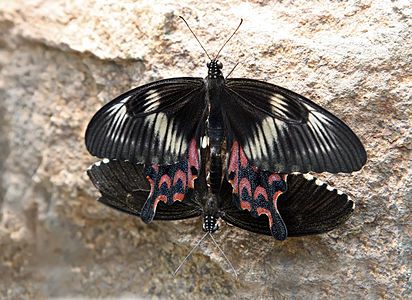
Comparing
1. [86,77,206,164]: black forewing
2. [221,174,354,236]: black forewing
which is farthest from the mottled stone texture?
[86,77,206,164]: black forewing

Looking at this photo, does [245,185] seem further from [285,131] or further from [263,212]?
[285,131]

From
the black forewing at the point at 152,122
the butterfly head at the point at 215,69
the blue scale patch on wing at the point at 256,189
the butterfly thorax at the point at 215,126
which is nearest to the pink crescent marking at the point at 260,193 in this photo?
the blue scale patch on wing at the point at 256,189

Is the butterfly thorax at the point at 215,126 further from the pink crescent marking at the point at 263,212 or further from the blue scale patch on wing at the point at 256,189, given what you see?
the pink crescent marking at the point at 263,212

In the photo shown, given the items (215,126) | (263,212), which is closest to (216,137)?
(215,126)

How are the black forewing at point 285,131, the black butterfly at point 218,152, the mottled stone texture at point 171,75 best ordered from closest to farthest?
the black forewing at point 285,131, the black butterfly at point 218,152, the mottled stone texture at point 171,75

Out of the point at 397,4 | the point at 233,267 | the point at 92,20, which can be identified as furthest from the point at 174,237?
the point at 397,4

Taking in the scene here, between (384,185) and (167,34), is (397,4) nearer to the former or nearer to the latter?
(384,185)
